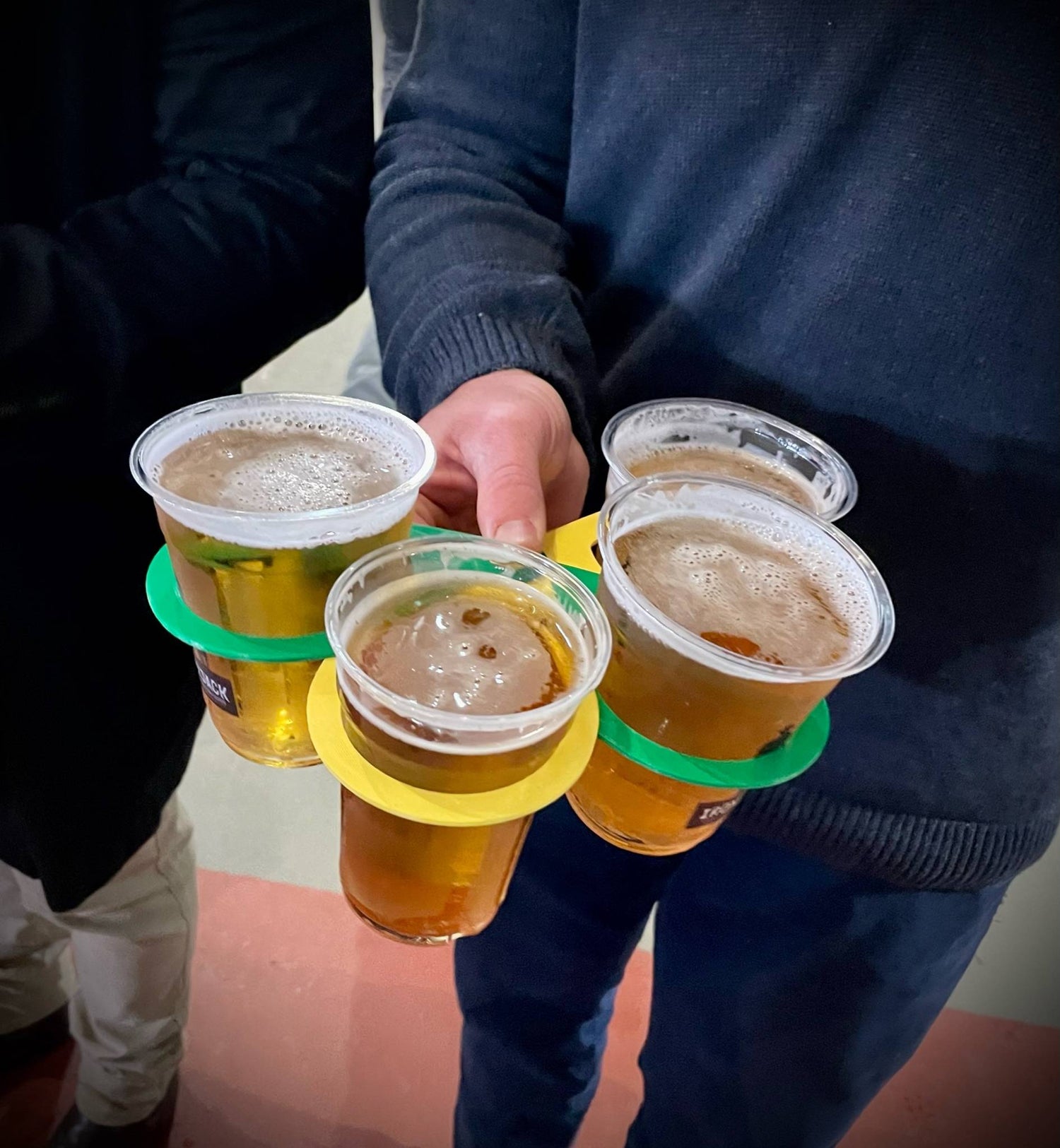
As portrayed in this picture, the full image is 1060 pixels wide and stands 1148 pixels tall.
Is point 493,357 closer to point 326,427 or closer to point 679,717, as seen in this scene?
Result: point 326,427

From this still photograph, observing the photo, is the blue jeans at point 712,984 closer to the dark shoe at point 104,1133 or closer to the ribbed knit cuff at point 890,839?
the ribbed knit cuff at point 890,839

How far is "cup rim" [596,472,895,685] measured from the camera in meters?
0.59

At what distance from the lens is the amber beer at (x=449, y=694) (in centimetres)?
56

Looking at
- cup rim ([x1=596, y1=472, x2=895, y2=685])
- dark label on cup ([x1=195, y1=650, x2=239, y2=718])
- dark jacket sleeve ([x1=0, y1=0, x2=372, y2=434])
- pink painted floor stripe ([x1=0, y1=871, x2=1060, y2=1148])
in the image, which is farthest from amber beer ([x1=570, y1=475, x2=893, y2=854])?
pink painted floor stripe ([x1=0, y1=871, x2=1060, y2=1148])

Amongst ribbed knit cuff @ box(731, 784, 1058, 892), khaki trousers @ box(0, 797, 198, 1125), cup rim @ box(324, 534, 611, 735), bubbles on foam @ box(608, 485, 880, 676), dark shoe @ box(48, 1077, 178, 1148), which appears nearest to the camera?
cup rim @ box(324, 534, 611, 735)

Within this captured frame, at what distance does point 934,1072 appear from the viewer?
1.64 m

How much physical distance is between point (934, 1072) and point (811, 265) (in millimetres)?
1619

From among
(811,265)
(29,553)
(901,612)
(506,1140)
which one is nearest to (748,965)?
(901,612)

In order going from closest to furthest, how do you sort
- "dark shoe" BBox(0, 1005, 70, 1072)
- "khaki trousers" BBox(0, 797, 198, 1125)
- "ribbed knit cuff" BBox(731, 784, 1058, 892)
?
1. "ribbed knit cuff" BBox(731, 784, 1058, 892)
2. "khaki trousers" BBox(0, 797, 198, 1125)
3. "dark shoe" BBox(0, 1005, 70, 1072)

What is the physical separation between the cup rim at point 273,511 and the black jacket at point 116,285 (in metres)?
0.21

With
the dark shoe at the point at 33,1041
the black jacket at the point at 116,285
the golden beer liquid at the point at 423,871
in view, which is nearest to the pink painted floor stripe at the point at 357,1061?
the dark shoe at the point at 33,1041

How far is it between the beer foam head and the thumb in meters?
0.05

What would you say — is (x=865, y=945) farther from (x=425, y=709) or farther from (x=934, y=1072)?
(x=934, y=1072)

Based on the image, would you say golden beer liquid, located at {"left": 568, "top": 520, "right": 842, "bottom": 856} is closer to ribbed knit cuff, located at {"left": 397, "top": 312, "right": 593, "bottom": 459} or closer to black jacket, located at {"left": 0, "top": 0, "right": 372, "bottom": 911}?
ribbed knit cuff, located at {"left": 397, "top": 312, "right": 593, "bottom": 459}
